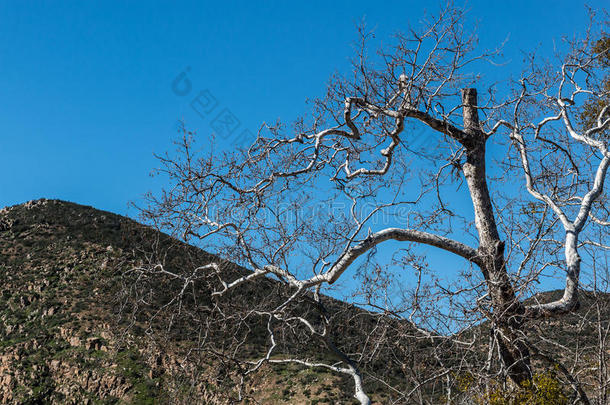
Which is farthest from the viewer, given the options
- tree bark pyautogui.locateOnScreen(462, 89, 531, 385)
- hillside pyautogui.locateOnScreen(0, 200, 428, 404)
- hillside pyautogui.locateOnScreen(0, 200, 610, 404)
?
hillside pyautogui.locateOnScreen(0, 200, 428, 404)

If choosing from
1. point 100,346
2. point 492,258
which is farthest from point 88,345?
point 492,258

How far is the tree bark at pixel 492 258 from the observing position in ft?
21.9

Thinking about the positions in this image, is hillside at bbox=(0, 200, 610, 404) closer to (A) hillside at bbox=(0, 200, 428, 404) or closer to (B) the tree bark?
(A) hillside at bbox=(0, 200, 428, 404)

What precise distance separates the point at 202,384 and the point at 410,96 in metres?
20.7

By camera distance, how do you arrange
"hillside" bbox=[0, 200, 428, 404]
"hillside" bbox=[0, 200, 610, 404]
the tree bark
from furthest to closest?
"hillside" bbox=[0, 200, 428, 404]
"hillside" bbox=[0, 200, 610, 404]
the tree bark

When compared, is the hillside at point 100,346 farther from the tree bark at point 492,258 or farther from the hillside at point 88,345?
the tree bark at point 492,258

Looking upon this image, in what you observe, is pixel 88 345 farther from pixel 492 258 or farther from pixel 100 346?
pixel 492 258

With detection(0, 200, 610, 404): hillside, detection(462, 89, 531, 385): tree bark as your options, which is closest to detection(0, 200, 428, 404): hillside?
detection(0, 200, 610, 404): hillside

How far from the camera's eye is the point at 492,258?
7160 mm

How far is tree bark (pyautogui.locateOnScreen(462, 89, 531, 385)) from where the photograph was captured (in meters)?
6.66

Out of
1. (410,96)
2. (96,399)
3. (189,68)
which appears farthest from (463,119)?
(96,399)

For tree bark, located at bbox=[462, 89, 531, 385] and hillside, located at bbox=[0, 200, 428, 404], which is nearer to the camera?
tree bark, located at bbox=[462, 89, 531, 385]

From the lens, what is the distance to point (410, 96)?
25.6 feet

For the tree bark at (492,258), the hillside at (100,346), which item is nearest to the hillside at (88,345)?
the hillside at (100,346)
